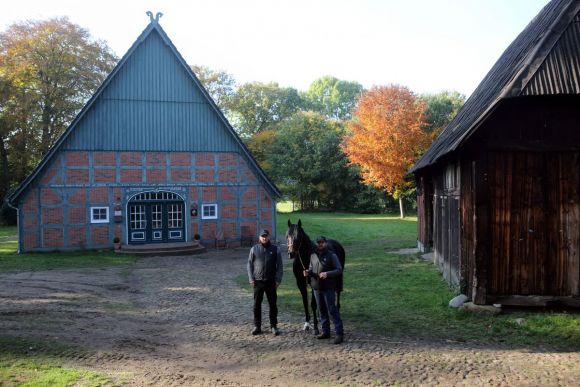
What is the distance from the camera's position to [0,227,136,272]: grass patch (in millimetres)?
16922

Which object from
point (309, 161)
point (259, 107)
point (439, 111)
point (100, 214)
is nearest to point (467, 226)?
point (100, 214)

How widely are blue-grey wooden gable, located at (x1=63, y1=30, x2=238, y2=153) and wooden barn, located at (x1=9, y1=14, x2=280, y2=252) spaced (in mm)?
45

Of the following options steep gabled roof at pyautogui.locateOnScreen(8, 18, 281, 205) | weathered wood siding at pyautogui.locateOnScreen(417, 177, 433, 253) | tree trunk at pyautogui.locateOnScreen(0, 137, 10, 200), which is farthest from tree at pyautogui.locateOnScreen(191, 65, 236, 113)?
weathered wood siding at pyautogui.locateOnScreen(417, 177, 433, 253)

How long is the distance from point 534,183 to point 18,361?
31.0 feet

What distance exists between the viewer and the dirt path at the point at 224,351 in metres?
6.12

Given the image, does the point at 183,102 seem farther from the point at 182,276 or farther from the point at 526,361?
the point at 526,361

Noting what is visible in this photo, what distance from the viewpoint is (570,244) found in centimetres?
926

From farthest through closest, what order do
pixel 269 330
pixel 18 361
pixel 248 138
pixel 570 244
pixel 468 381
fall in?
pixel 248 138 < pixel 570 244 < pixel 269 330 < pixel 18 361 < pixel 468 381

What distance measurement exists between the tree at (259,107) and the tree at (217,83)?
78cm

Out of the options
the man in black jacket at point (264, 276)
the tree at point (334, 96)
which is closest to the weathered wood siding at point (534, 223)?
the man in black jacket at point (264, 276)

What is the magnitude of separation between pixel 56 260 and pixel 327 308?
571 inches

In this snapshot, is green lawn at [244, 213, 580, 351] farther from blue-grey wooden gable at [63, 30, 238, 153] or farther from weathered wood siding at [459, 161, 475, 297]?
blue-grey wooden gable at [63, 30, 238, 153]

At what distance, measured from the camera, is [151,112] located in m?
21.8

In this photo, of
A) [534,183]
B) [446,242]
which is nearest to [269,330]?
[534,183]
